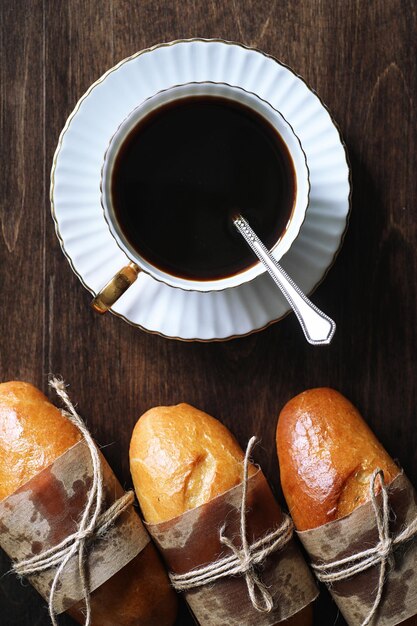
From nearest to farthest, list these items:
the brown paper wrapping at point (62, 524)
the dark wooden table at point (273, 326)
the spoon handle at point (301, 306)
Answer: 1. the spoon handle at point (301, 306)
2. the brown paper wrapping at point (62, 524)
3. the dark wooden table at point (273, 326)

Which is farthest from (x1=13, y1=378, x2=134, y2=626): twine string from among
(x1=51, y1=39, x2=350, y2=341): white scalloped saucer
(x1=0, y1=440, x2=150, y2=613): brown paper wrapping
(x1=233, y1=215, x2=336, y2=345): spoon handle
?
(x1=233, y1=215, x2=336, y2=345): spoon handle

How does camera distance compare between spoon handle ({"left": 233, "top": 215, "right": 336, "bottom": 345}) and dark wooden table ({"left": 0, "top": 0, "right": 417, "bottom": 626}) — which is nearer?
spoon handle ({"left": 233, "top": 215, "right": 336, "bottom": 345})

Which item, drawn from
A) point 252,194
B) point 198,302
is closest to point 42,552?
point 198,302

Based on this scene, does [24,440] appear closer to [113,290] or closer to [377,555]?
[113,290]

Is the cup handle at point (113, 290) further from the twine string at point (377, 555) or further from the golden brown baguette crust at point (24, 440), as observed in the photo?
the twine string at point (377, 555)

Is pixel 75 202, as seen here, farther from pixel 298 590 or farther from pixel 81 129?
pixel 298 590

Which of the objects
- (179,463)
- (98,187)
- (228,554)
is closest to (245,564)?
(228,554)

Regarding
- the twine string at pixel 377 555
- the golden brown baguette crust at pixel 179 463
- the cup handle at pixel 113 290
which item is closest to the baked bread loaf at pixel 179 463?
the golden brown baguette crust at pixel 179 463

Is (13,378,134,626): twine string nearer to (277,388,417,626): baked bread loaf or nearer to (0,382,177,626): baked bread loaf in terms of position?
(0,382,177,626): baked bread loaf
